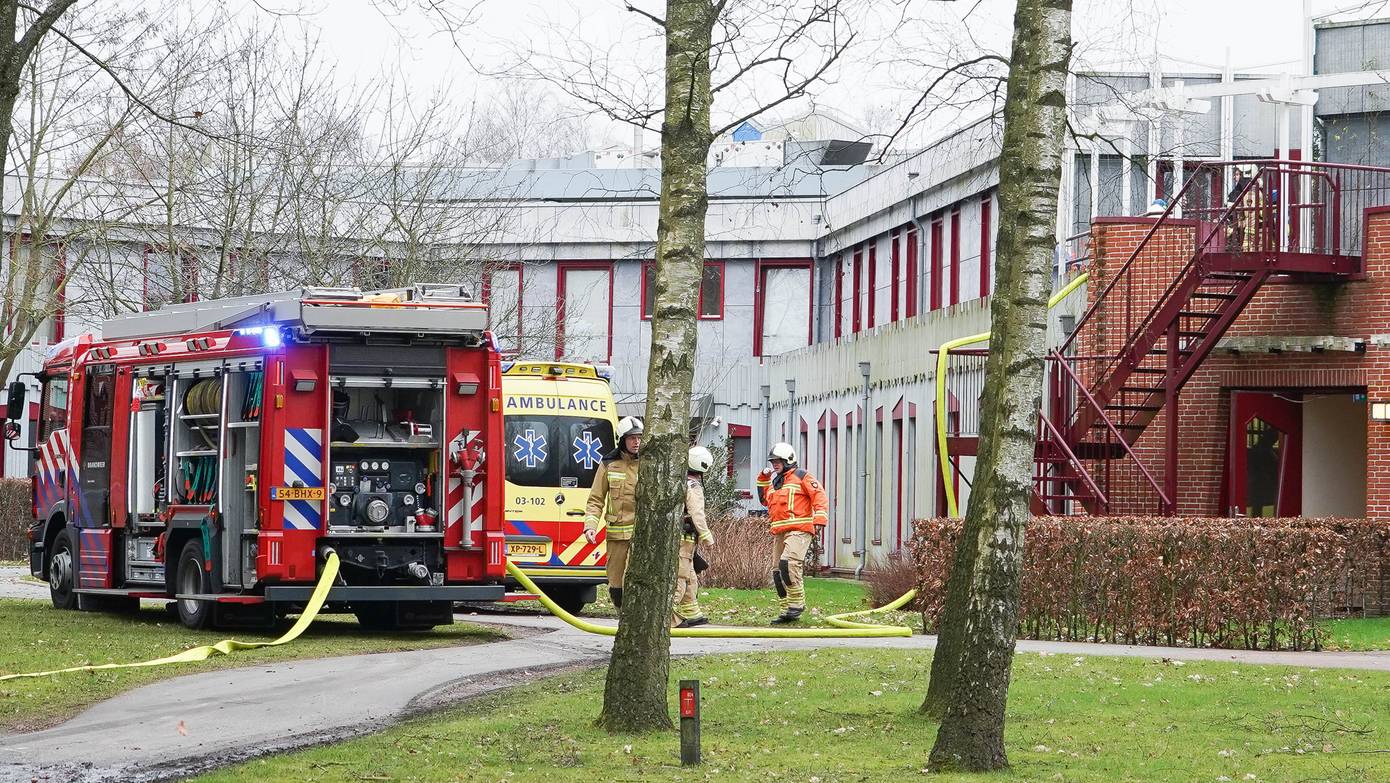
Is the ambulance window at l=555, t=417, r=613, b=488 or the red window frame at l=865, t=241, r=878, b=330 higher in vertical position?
the red window frame at l=865, t=241, r=878, b=330

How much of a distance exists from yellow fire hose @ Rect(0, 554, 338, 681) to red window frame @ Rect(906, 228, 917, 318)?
19874 mm

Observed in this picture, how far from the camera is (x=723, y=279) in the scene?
4569cm

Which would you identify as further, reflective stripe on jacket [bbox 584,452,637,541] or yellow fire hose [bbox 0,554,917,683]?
reflective stripe on jacket [bbox 584,452,637,541]

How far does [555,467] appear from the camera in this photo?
22.5m

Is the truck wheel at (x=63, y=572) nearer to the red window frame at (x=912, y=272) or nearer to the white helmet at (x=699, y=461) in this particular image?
the white helmet at (x=699, y=461)

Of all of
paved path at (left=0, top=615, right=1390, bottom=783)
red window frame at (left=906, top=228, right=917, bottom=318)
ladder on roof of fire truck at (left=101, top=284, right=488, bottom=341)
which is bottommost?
paved path at (left=0, top=615, right=1390, bottom=783)

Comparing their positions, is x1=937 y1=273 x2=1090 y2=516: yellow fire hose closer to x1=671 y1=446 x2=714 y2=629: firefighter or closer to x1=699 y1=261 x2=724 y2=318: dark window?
x1=671 y1=446 x2=714 y2=629: firefighter

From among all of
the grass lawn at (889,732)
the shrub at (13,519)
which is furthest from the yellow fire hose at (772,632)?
the shrub at (13,519)

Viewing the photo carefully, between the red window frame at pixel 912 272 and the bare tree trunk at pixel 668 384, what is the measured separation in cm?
2529

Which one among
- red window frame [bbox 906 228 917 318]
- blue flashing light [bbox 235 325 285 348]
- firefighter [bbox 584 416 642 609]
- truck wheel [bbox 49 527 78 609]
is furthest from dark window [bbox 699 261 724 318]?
blue flashing light [bbox 235 325 285 348]

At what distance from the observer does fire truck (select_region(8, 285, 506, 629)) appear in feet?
60.0

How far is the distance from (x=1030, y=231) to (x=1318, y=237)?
Answer: 15363mm

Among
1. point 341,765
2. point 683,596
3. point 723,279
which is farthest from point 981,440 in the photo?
point 723,279

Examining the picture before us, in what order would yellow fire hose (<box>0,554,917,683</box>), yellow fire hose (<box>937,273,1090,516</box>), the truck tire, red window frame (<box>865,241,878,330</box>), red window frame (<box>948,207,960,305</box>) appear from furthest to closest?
1. red window frame (<box>865,241,878,330</box>)
2. red window frame (<box>948,207,960,305</box>)
3. yellow fire hose (<box>937,273,1090,516</box>)
4. the truck tire
5. yellow fire hose (<box>0,554,917,683</box>)
